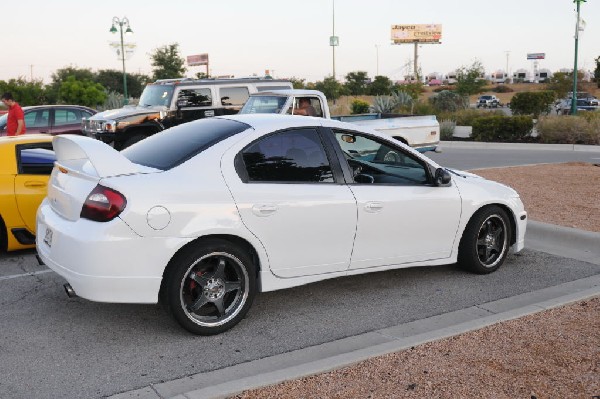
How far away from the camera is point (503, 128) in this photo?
23.8 m

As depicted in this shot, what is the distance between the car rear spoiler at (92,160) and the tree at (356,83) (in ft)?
214

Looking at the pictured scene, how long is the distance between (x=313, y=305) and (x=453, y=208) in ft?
5.26

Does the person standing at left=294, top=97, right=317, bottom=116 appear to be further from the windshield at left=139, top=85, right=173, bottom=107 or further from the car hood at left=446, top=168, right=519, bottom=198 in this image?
the car hood at left=446, top=168, right=519, bottom=198

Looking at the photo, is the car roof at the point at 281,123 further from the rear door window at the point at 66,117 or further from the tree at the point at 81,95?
the tree at the point at 81,95

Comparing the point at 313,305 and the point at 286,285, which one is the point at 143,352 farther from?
the point at 313,305

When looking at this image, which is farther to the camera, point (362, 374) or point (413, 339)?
point (413, 339)

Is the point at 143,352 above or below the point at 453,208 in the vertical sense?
below

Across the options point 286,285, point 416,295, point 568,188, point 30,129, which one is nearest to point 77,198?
point 286,285

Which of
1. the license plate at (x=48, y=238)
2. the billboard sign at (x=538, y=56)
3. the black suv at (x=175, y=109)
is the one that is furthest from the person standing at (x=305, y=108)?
the billboard sign at (x=538, y=56)

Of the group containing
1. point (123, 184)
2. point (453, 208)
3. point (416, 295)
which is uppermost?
point (123, 184)

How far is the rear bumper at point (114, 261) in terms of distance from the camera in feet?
15.4

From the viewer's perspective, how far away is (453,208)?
20.7 feet

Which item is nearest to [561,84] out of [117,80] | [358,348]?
[117,80]

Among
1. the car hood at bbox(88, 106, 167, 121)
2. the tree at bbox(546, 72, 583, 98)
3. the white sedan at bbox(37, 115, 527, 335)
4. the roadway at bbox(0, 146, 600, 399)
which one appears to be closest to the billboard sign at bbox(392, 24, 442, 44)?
the tree at bbox(546, 72, 583, 98)
